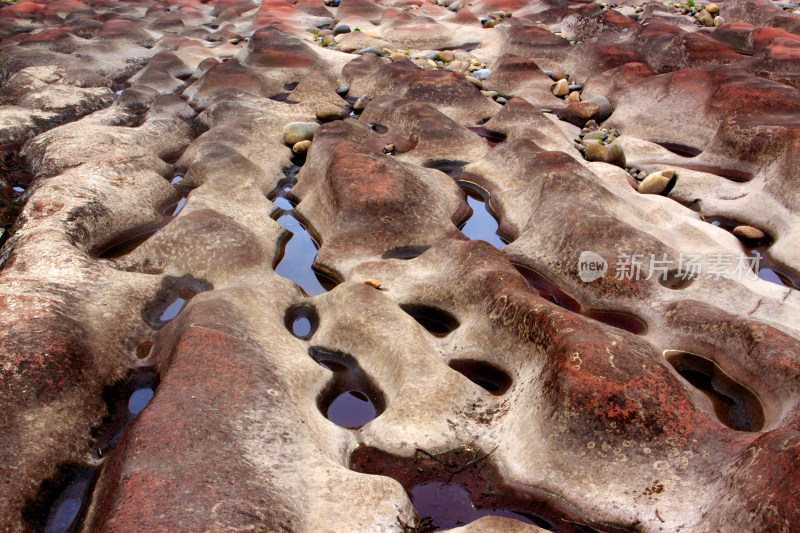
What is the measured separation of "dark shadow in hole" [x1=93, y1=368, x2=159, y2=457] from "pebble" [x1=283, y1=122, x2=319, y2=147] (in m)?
5.61

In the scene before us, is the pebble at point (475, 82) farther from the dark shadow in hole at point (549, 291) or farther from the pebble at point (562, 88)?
the dark shadow in hole at point (549, 291)

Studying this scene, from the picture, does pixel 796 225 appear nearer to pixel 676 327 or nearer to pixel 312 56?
pixel 676 327

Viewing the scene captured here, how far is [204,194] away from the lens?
7.80 metres

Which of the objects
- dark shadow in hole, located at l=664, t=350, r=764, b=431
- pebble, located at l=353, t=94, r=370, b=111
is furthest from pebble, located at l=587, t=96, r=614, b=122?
dark shadow in hole, located at l=664, t=350, r=764, b=431

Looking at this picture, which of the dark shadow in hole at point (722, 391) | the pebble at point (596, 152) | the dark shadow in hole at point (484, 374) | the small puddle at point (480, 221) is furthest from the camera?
the pebble at point (596, 152)

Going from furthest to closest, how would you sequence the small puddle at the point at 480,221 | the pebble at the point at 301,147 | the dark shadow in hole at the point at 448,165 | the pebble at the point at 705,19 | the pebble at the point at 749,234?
the pebble at the point at 705,19
the pebble at the point at 301,147
the dark shadow in hole at the point at 448,165
the small puddle at the point at 480,221
the pebble at the point at 749,234

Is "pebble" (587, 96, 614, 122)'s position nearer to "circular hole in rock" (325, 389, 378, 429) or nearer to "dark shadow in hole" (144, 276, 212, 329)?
"dark shadow in hole" (144, 276, 212, 329)

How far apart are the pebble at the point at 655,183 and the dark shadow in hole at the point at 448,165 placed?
8.32 feet

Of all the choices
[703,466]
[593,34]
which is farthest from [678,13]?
[703,466]

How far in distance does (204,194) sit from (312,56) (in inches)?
279

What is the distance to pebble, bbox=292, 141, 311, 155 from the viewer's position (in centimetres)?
974

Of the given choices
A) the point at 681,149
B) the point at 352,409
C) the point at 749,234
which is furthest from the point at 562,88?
the point at 352,409

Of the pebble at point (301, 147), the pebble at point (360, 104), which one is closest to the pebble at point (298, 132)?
the pebble at point (301, 147)

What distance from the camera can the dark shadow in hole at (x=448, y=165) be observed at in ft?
30.1
